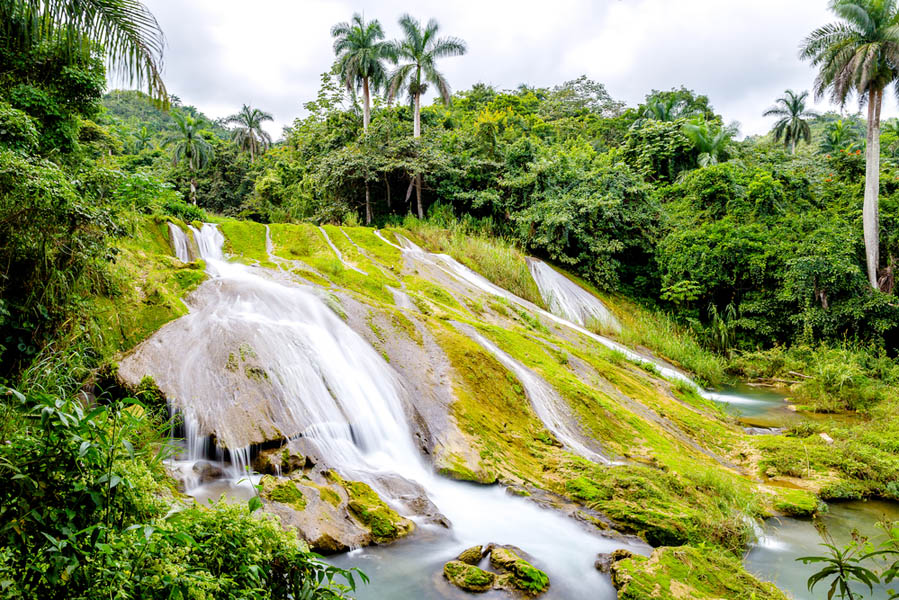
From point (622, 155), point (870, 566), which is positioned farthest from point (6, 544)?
point (622, 155)

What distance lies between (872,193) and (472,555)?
20.3 metres

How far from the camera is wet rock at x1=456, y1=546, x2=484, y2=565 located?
4.60 m

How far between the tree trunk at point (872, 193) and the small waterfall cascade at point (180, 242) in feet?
68.8

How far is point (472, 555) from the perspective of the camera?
15.2ft

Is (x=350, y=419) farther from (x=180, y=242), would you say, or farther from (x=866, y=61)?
(x=866, y=61)

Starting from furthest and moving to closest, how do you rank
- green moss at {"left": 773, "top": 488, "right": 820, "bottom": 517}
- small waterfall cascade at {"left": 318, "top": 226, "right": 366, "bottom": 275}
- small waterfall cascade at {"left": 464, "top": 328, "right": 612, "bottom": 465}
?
1. small waterfall cascade at {"left": 318, "top": 226, "right": 366, "bottom": 275}
2. small waterfall cascade at {"left": 464, "top": 328, "right": 612, "bottom": 465}
3. green moss at {"left": 773, "top": 488, "right": 820, "bottom": 517}

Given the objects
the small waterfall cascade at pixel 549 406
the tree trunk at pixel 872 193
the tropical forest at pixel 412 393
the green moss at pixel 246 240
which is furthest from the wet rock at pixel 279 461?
the tree trunk at pixel 872 193

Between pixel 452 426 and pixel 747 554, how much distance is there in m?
3.70

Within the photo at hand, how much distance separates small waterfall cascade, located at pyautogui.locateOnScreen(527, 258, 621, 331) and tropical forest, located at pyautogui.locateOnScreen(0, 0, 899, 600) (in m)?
0.13

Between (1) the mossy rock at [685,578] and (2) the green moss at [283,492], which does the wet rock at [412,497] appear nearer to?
(2) the green moss at [283,492]

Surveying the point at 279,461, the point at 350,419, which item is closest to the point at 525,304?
the point at 350,419

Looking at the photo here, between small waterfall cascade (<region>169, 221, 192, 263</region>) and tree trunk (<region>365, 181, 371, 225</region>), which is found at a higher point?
tree trunk (<region>365, 181, 371, 225</region>)

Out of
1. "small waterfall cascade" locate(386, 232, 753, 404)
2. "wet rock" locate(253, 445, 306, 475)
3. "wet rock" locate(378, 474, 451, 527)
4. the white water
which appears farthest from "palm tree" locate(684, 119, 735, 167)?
"wet rock" locate(253, 445, 306, 475)

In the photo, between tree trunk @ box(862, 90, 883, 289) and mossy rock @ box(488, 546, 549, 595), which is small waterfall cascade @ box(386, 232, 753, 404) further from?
mossy rock @ box(488, 546, 549, 595)
